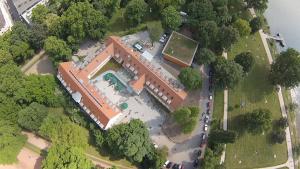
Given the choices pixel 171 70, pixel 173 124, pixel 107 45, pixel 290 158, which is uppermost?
pixel 107 45

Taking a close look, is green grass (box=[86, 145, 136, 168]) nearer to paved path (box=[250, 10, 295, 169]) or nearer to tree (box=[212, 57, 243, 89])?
tree (box=[212, 57, 243, 89])

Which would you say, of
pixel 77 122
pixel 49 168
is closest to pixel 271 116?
pixel 77 122

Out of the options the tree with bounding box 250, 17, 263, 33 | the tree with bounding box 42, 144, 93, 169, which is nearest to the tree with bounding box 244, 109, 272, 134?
the tree with bounding box 250, 17, 263, 33

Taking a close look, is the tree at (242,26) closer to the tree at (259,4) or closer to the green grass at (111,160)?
the tree at (259,4)

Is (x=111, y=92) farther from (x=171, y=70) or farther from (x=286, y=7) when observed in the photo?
(x=286, y=7)

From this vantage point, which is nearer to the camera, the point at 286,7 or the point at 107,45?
the point at 107,45
